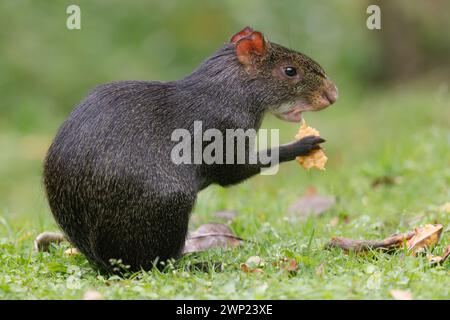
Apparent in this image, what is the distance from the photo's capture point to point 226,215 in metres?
5.89

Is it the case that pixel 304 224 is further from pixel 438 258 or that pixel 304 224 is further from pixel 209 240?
pixel 438 258

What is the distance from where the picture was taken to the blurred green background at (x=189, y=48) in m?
11.6

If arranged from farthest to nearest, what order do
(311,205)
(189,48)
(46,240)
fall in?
1. (189,48)
2. (311,205)
3. (46,240)

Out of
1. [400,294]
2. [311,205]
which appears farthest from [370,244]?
[311,205]

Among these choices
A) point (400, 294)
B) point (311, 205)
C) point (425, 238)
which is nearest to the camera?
point (400, 294)

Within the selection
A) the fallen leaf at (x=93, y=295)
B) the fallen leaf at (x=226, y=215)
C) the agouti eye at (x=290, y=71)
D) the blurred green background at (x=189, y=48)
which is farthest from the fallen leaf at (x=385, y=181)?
the fallen leaf at (x=93, y=295)

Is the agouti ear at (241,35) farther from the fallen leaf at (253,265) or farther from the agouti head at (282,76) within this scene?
the fallen leaf at (253,265)

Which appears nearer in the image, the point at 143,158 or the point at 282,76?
the point at 143,158

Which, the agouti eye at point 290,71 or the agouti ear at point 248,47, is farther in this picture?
the agouti eye at point 290,71

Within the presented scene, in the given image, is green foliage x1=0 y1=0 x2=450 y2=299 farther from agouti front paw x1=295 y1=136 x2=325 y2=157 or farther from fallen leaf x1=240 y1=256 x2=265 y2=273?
agouti front paw x1=295 y1=136 x2=325 y2=157

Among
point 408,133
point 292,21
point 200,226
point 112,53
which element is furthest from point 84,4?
point 200,226

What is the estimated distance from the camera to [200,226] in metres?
5.36

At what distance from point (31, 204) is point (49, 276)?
160 inches

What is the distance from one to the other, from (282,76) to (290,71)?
Result: 7 centimetres
